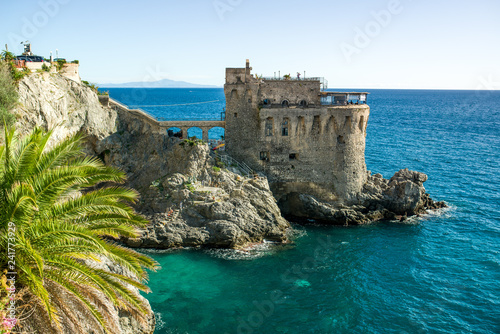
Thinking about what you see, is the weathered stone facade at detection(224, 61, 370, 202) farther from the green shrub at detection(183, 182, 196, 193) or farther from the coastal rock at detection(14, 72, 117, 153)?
the coastal rock at detection(14, 72, 117, 153)

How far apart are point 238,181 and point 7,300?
30.9 meters

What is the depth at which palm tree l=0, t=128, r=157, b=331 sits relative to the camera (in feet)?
40.0

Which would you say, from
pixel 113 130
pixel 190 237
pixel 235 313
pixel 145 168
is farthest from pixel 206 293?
pixel 113 130

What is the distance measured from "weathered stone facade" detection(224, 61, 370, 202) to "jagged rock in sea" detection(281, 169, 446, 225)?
1225mm

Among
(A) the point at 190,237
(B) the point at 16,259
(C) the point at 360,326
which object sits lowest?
(C) the point at 360,326

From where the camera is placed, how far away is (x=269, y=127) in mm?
45156

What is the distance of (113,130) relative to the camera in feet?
143

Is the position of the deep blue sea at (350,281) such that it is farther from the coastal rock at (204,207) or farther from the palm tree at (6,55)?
the palm tree at (6,55)

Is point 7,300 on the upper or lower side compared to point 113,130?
lower

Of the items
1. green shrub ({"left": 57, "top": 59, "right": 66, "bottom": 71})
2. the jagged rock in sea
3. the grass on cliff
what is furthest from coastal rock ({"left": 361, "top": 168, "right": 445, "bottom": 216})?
the grass on cliff

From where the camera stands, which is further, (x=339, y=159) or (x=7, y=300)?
(x=339, y=159)

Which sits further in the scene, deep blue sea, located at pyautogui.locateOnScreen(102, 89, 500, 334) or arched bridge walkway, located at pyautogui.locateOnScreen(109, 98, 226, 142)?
arched bridge walkway, located at pyautogui.locateOnScreen(109, 98, 226, 142)

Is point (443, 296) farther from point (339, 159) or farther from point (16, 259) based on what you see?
point (16, 259)

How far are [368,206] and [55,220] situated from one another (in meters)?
39.2
